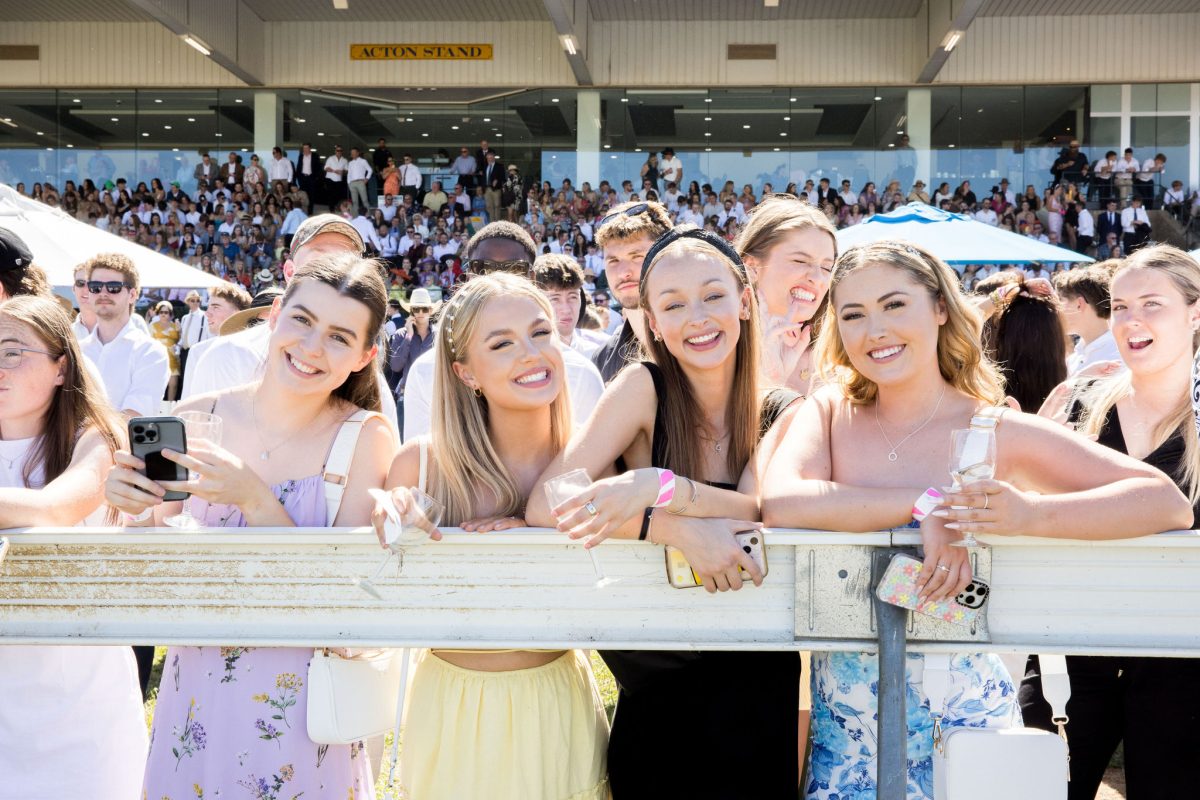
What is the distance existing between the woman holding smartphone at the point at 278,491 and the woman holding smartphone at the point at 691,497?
55cm

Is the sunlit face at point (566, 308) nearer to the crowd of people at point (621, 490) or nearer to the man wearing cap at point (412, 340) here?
the crowd of people at point (621, 490)

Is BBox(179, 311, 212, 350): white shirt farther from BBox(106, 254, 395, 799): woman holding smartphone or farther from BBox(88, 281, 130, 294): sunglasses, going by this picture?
BBox(106, 254, 395, 799): woman holding smartphone

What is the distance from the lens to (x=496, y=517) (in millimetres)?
2223

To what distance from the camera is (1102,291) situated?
5.34m

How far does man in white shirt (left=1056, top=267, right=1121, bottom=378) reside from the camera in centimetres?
522

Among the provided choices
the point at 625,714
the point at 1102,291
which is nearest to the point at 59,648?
the point at 625,714

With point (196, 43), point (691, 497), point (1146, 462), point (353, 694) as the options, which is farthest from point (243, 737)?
point (196, 43)

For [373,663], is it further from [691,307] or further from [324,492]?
[691,307]

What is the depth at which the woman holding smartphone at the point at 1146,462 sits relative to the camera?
2492mm

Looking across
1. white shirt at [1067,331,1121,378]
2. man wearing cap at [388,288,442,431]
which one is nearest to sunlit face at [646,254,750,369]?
white shirt at [1067,331,1121,378]

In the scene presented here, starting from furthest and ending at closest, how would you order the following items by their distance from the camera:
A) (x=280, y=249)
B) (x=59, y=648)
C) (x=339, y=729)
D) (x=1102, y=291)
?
(x=280, y=249) < (x=1102, y=291) < (x=59, y=648) < (x=339, y=729)

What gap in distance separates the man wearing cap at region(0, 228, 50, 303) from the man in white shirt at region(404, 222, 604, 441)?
4.16 feet

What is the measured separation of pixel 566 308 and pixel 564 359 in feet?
8.67

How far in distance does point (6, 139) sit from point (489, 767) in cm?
2631
